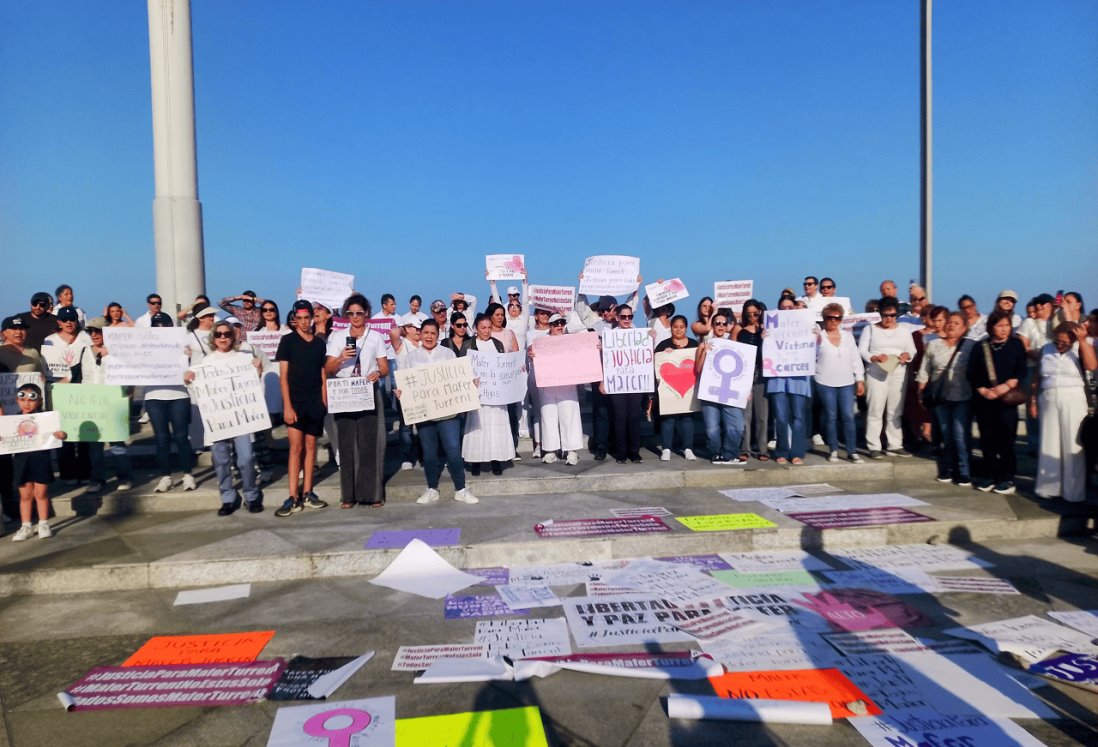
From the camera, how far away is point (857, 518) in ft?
21.5

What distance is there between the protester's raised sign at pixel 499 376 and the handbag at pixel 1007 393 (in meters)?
5.27

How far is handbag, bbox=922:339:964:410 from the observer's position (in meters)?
7.80

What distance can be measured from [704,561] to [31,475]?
6.34 m

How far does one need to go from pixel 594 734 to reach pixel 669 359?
6.28 meters

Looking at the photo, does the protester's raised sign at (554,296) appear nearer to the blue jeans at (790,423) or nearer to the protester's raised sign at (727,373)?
the protester's raised sign at (727,373)

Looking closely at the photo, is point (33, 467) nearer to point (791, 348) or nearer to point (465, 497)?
point (465, 497)

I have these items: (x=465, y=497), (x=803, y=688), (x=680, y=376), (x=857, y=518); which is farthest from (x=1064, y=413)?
(x=465, y=497)

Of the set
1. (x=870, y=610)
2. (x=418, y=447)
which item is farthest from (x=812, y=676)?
(x=418, y=447)

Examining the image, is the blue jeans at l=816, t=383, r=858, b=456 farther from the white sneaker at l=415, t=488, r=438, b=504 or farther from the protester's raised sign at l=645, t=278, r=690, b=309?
the white sneaker at l=415, t=488, r=438, b=504

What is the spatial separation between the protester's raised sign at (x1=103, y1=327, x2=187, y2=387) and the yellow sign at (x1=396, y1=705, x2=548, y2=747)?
18.9 ft

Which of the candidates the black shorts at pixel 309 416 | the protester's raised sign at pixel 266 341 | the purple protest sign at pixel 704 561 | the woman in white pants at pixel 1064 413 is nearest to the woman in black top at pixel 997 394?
the woman in white pants at pixel 1064 413

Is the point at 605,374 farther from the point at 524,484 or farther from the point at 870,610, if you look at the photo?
the point at 870,610

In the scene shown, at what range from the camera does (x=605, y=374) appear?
882 cm

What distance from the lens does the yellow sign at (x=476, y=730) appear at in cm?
313
